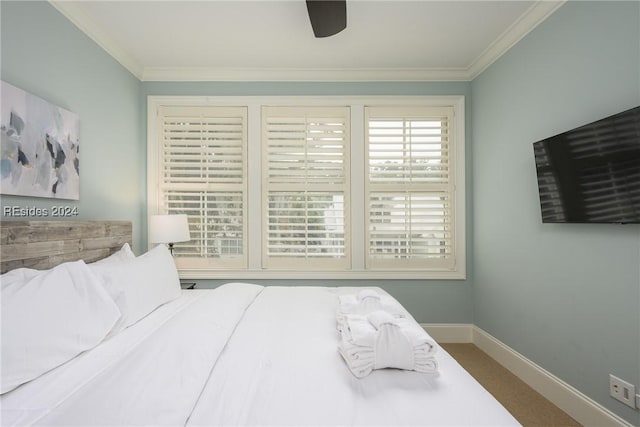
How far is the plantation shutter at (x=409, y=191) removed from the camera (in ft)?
9.63

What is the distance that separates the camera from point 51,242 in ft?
5.45

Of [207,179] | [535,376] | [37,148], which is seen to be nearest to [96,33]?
[37,148]

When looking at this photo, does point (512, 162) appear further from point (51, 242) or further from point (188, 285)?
point (51, 242)

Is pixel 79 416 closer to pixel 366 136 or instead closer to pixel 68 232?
pixel 68 232

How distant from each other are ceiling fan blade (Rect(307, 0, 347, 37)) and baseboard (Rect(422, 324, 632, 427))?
2749 mm

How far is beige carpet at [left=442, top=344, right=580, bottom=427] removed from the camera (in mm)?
1814

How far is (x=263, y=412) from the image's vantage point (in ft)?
2.81

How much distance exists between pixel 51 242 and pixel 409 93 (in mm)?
3109

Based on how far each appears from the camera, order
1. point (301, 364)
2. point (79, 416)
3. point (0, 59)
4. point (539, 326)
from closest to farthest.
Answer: point (79, 416) < point (301, 364) < point (0, 59) < point (539, 326)

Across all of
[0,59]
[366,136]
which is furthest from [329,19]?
[0,59]

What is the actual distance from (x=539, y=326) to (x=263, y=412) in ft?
7.16

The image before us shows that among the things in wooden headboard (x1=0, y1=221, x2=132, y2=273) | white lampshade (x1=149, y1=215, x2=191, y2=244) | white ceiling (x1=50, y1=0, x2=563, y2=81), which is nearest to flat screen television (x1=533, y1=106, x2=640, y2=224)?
white ceiling (x1=50, y1=0, x2=563, y2=81)

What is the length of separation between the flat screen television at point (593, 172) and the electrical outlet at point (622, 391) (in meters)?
0.87

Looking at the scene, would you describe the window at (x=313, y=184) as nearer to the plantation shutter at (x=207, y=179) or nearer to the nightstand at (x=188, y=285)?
the plantation shutter at (x=207, y=179)
